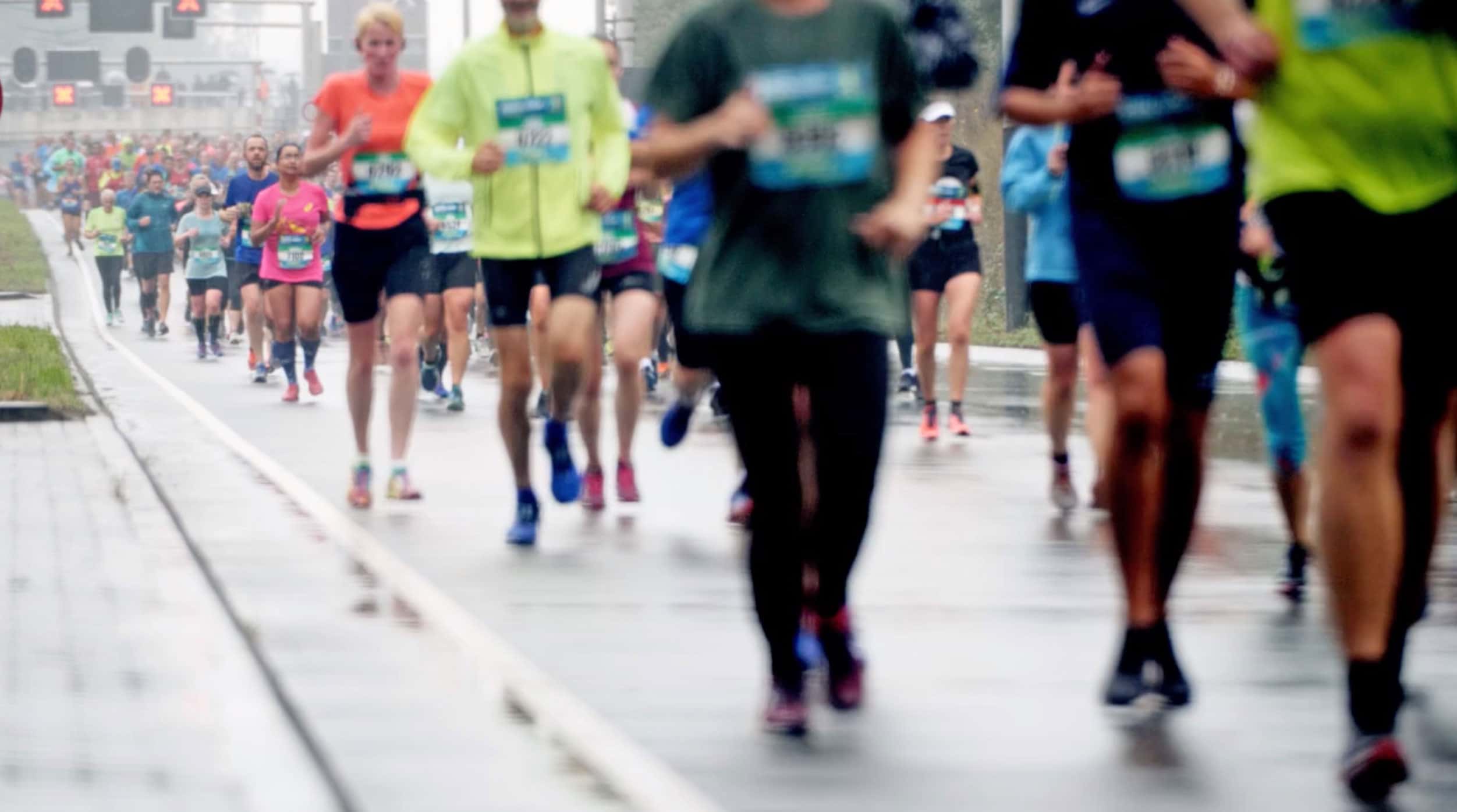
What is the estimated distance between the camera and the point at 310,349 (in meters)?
20.4

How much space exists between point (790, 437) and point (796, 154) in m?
0.58

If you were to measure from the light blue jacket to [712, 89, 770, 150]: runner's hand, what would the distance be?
202 inches

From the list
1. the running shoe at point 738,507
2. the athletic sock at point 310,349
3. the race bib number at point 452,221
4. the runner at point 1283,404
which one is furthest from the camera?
the athletic sock at point 310,349

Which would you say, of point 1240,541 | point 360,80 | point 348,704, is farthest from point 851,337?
point 360,80

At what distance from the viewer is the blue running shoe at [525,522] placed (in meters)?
10.4

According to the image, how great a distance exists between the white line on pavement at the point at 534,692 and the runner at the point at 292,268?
827cm

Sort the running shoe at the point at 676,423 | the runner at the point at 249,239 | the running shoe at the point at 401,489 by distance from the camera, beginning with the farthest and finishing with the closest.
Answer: the runner at the point at 249,239, the running shoe at the point at 676,423, the running shoe at the point at 401,489

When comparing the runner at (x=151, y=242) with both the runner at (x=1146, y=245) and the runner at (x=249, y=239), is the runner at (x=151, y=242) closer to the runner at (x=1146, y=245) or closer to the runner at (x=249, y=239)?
the runner at (x=249, y=239)

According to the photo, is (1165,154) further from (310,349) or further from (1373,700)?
(310,349)

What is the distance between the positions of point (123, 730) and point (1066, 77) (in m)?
2.43

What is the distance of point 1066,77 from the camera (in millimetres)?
6793

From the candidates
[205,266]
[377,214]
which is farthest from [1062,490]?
[205,266]

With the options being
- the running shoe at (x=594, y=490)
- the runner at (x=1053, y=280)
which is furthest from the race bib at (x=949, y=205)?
the running shoe at (x=594, y=490)

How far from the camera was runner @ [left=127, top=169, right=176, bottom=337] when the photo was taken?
112ft
